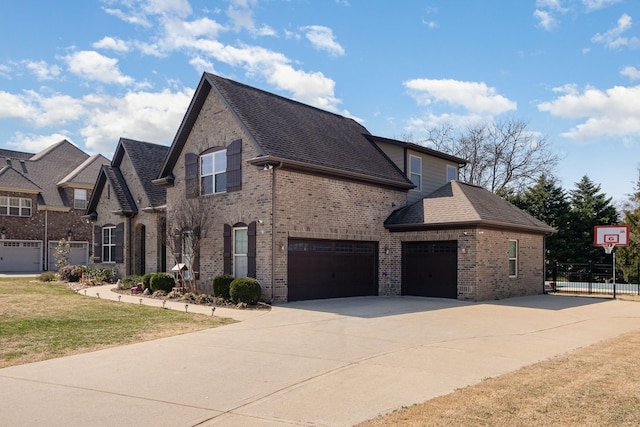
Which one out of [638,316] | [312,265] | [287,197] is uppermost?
[287,197]

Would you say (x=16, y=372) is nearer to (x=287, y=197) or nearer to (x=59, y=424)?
(x=59, y=424)

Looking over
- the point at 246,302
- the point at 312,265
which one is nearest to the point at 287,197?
the point at 312,265

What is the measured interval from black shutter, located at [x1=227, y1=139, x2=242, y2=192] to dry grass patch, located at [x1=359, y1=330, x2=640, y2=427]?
12.9 meters

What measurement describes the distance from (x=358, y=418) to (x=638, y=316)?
14.2m

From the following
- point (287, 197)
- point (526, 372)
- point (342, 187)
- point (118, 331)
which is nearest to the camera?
point (526, 372)

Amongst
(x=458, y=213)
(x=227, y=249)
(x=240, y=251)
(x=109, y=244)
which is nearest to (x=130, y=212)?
(x=109, y=244)

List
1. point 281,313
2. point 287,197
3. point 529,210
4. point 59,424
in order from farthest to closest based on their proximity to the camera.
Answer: point 529,210 → point 287,197 → point 281,313 → point 59,424

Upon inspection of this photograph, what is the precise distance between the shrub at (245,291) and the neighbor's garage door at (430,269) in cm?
741

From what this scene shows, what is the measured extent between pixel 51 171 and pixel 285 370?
40.6m

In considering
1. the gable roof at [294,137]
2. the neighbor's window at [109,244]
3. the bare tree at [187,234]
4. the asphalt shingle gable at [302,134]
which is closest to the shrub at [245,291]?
the bare tree at [187,234]

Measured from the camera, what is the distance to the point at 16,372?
8430 millimetres

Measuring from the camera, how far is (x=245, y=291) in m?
16.8

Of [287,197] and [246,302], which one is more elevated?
[287,197]

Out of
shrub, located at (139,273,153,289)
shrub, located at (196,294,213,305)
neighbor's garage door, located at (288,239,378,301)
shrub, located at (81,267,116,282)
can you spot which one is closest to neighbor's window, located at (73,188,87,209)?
shrub, located at (81,267,116,282)
